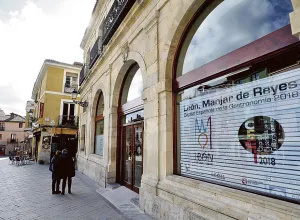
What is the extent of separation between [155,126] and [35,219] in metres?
3.34

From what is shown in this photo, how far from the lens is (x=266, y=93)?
2645 mm

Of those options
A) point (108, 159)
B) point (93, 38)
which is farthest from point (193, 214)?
point (93, 38)

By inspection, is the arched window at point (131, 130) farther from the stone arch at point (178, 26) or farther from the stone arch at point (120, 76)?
the stone arch at point (178, 26)

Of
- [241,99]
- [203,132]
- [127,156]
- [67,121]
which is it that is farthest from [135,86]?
[67,121]

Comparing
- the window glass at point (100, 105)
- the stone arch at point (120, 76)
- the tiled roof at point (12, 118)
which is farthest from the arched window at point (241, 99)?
the tiled roof at point (12, 118)

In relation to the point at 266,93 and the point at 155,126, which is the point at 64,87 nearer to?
the point at 155,126

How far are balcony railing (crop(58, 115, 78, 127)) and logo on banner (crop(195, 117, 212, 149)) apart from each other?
17276 millimetres

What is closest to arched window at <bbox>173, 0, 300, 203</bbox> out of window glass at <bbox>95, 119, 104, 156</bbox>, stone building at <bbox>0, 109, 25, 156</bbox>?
window glass at <bbox>95, 119, 104, 156</bbox>

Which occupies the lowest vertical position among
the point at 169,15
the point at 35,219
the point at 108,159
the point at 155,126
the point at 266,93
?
the point at 35,219

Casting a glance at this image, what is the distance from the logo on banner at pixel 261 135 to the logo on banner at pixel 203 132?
23.6 inches

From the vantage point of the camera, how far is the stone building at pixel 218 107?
8.02 feet

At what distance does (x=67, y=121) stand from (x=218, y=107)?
18152mm

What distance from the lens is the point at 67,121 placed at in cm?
1903

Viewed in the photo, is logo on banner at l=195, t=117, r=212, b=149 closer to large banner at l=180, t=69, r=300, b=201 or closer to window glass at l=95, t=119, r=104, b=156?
large banner at l=180, t=69, r=300, b=201
